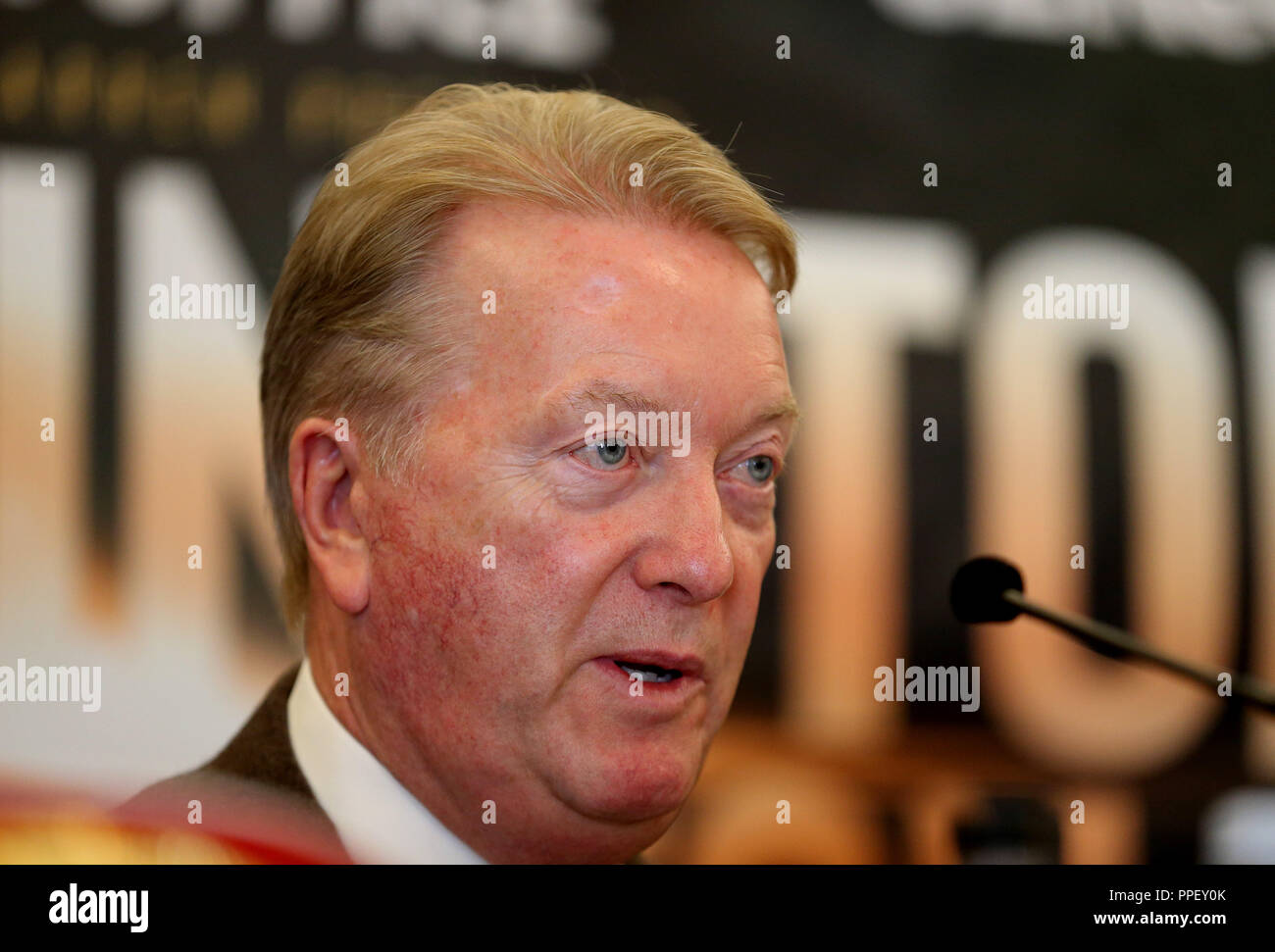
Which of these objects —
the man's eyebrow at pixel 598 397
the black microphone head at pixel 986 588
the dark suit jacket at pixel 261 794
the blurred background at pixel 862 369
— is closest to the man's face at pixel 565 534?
the man's eyebrow at pixel 598 397

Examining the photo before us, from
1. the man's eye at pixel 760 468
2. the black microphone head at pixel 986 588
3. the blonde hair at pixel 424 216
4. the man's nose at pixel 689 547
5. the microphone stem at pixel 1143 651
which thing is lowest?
the microphone stem at pixel 1143 651

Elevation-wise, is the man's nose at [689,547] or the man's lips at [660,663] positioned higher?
the man's nose at [689,547]

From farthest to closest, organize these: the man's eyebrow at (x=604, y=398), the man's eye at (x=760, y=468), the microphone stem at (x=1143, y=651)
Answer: the man's eye at (x=760, y=468) → the man's eyebrow at (x=604, y=398) → the microphone stem at (x=1143, y=651)

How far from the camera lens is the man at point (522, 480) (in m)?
1.42

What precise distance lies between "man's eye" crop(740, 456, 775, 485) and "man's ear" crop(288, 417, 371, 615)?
46 cm

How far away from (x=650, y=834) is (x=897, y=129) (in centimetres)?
128

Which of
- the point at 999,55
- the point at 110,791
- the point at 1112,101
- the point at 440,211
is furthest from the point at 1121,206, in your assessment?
the point at 110,791

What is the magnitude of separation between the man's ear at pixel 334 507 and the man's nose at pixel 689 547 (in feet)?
1.10

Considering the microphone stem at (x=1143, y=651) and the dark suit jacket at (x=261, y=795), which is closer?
the microphone stem at (x=1143, y=651)

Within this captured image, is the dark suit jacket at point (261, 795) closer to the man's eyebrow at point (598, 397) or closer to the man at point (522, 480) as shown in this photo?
the man at point (522, 480)

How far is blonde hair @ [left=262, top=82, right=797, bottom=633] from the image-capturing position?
1435 millimetres

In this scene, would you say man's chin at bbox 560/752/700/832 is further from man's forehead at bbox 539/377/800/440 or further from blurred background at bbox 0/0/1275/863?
blurred background at bbox 0/0/1275/863

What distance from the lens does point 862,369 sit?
6.91 ft

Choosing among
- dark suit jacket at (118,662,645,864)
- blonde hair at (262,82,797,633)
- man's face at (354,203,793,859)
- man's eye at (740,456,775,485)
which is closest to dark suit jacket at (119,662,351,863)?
dark suit jacket at (118,662,645,864)
